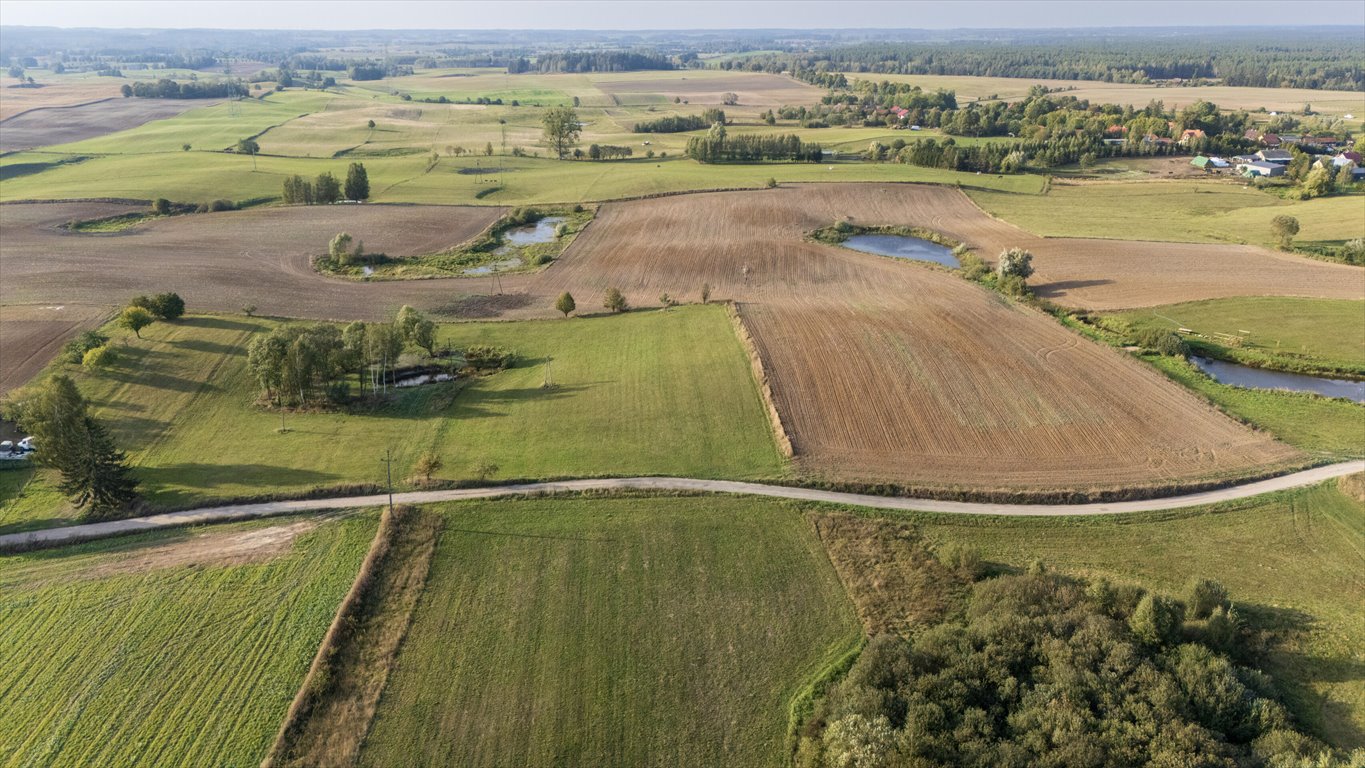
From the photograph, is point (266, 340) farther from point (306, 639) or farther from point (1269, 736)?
point (1269, 736)

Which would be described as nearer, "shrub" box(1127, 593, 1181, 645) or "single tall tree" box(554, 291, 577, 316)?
"shrub" box(1127, 593, 1181, 645)

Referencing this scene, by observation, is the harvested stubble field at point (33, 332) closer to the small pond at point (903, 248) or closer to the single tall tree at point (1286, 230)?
the small pond at point (903, 248)

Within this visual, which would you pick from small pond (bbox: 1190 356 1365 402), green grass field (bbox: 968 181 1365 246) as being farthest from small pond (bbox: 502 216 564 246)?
small pond (bbox: 1190 356 1365 402)

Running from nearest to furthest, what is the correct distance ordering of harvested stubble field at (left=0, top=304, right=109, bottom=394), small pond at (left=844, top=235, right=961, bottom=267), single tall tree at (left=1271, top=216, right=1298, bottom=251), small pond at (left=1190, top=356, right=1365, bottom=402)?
→ harvested stubble field at (left=0, top=304, right=109, bottom=394)
small pond at (left=1190, top=356, right=1365, bottom=402)
single tall tree at (left=1271, top=216, right=1298, bottom=251)
small pond at (left=844, top=235, right=961, bottom=267)

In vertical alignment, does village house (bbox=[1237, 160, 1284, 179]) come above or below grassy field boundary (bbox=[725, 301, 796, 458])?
above

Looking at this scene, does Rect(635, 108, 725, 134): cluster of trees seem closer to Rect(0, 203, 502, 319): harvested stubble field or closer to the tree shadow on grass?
Rect(0, 203, 502, 319): harvested stubble field

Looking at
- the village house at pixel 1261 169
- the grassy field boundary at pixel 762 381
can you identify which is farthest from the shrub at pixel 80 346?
the village house at pixel 1261 169

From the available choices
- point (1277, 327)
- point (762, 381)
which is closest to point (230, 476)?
point (762, 381)
